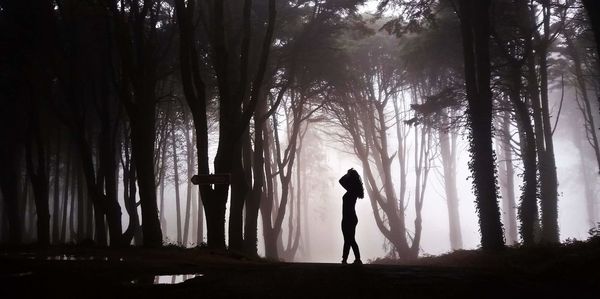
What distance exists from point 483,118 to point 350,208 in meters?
6.05

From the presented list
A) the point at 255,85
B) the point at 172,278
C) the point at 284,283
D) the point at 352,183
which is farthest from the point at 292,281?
the point at 255,85

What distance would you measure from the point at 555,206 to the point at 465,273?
533 inches

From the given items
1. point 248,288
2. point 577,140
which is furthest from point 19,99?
point 577,140

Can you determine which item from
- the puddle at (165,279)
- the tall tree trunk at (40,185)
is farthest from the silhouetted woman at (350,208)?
the tall tree trunk at (40,185)

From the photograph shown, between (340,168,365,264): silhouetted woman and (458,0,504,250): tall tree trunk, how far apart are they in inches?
209

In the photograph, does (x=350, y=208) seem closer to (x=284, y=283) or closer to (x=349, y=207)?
(x=349, y=207)

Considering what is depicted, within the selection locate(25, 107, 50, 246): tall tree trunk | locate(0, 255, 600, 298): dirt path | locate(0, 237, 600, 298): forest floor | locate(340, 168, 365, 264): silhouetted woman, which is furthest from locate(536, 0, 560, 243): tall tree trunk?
locate(25, 107, 50, 246): tall tree trunk

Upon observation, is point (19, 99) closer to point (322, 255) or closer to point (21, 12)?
point (21, 12)

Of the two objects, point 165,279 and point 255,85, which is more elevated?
point 255,85

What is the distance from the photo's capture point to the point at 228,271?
Answer: 7059mm

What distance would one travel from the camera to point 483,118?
1291cm

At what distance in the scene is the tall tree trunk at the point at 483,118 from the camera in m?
12.6

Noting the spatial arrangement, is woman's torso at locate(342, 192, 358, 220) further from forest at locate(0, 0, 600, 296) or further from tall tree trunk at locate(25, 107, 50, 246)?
tall tree trunk at locate(25, 107, 50, 246)

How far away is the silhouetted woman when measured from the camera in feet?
28.2
